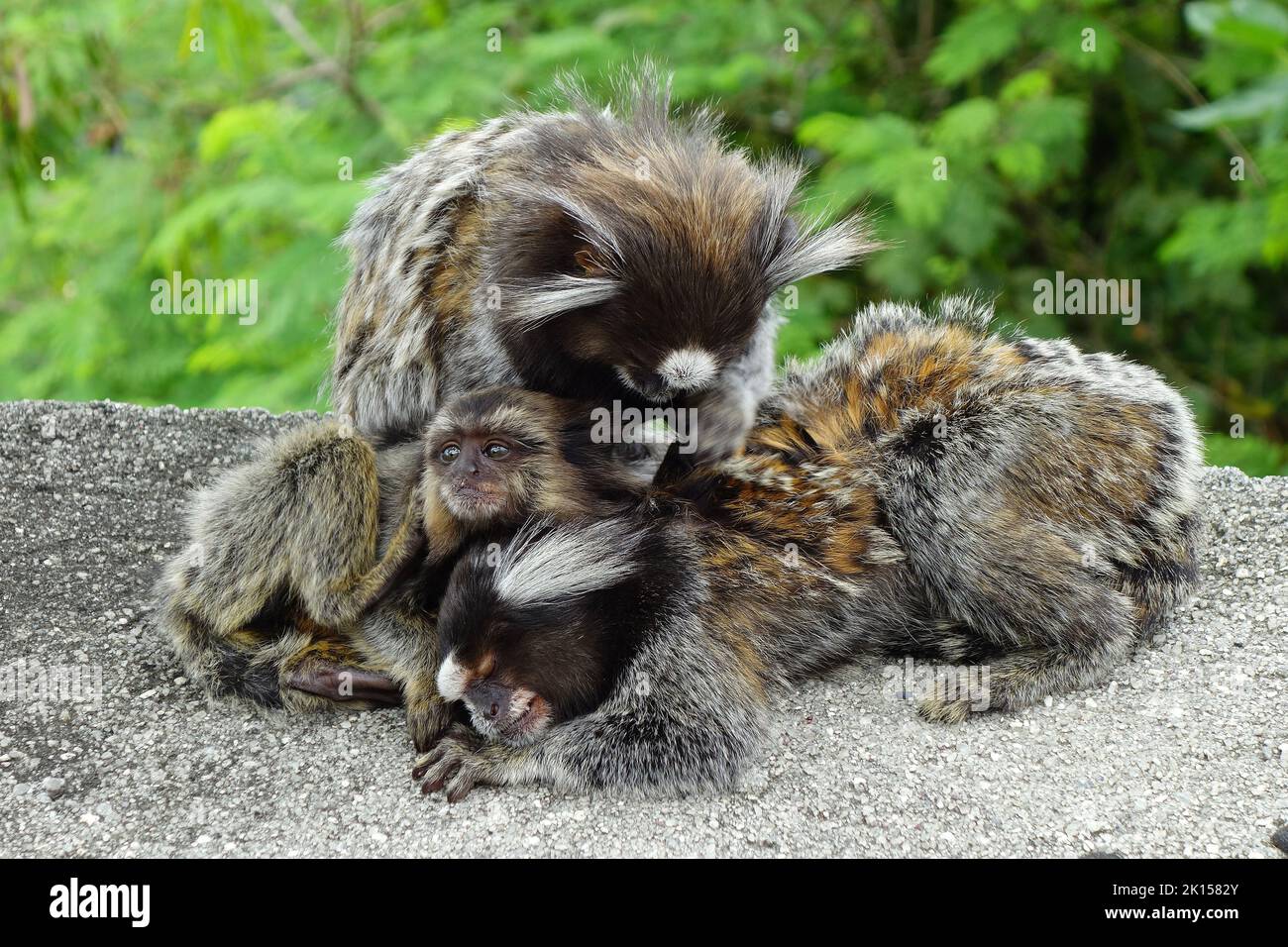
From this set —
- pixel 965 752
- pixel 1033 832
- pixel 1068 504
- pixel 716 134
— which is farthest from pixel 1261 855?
pixel 716 134

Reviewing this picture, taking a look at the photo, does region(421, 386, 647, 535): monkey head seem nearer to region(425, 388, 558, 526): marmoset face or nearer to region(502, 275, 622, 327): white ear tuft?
region(425, 388, 558, 526): marmoset face

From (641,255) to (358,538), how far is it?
5.91 feet

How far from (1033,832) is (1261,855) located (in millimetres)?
801

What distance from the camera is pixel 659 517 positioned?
17.4 feet

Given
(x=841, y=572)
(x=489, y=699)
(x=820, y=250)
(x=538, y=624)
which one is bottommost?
(x=489, y=699)

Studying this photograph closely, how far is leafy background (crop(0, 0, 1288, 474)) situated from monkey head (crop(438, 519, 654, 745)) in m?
3.90

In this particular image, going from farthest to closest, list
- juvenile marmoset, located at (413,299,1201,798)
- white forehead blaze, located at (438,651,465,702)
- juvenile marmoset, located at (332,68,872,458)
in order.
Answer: juvenile marmoset, located at (332,68,872,458) → juvenile marmoset, located at (413,299,1201,798) → white forehead blaze, located at (438,651,465,702)

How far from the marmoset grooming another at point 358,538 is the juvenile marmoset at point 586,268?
0.39 m

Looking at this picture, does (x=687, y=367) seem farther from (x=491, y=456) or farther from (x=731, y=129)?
(x=731, y=129)

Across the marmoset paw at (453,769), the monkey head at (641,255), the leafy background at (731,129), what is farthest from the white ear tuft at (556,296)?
the leafy background at (731,129)

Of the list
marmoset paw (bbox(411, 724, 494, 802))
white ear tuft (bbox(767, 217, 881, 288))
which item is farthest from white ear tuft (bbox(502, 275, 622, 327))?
marmoset paw (bbox(411, 724, 494, 802))

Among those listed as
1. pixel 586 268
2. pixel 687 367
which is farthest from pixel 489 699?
pixel 586 268

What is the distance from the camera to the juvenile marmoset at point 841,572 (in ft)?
15.9

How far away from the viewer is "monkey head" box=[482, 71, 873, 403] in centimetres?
493
